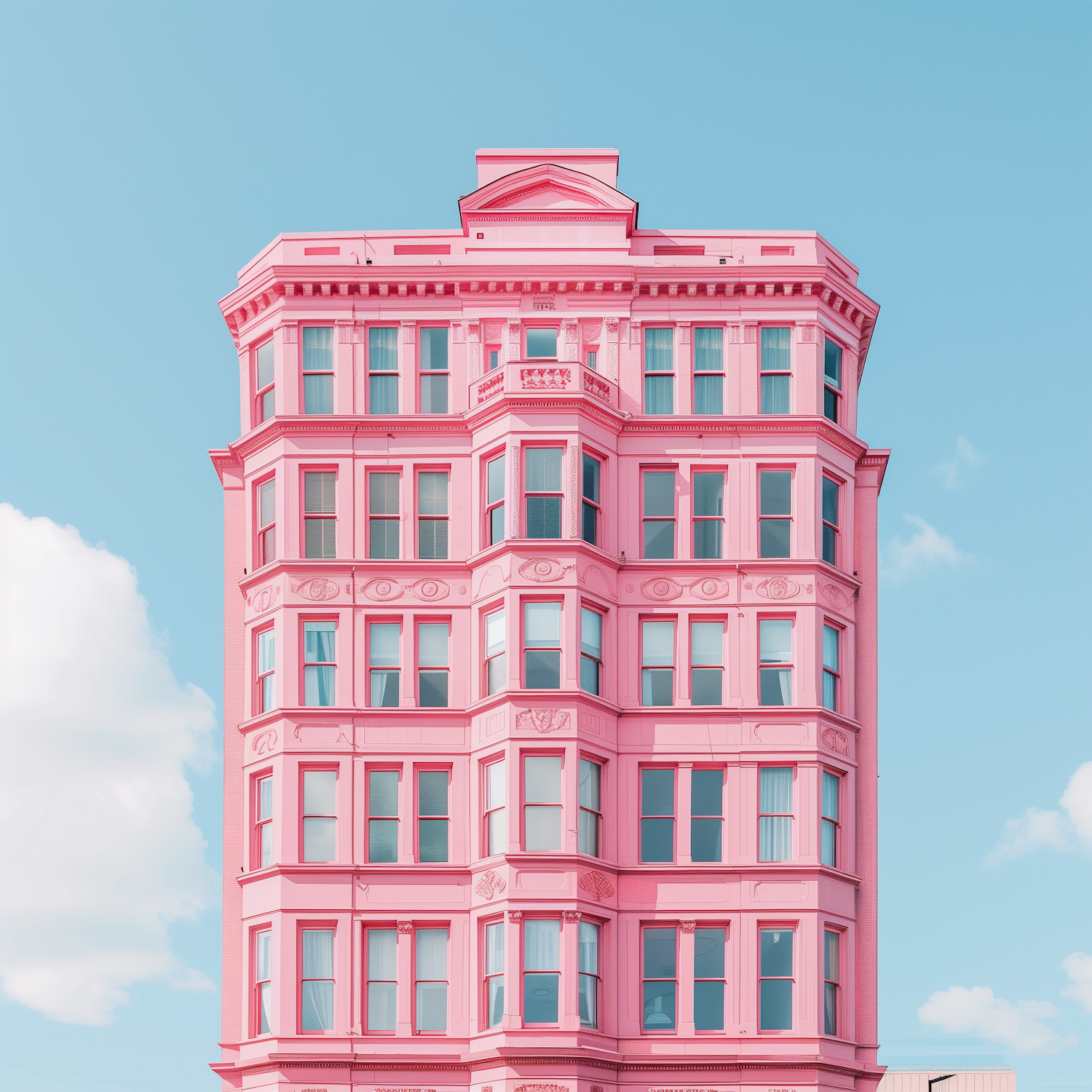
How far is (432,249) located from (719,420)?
877 cm

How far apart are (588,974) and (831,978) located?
5.99m

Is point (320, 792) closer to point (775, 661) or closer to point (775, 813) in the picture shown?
point (775, 813)

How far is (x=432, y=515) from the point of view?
51.3 metres

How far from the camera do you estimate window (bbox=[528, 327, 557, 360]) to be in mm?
52250

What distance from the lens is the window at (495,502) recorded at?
5016 cm

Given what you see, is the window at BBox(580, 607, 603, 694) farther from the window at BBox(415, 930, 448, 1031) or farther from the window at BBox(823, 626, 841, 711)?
the window at BBox(415, 930, 448, 1031)

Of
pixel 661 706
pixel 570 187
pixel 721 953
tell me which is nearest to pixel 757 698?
pixel 661 706

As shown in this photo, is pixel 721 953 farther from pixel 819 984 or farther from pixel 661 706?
pixel 661 706

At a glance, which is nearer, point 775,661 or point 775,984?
point 775,984

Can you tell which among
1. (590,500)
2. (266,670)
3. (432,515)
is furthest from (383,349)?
(266,670)

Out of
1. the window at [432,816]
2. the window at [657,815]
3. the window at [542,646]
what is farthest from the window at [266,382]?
the window at [657,815]

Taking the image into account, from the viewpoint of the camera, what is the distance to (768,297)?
172 ft

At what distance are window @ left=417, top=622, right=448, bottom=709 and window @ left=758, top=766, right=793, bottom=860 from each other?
26.3ft

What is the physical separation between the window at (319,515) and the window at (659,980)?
12.3m
